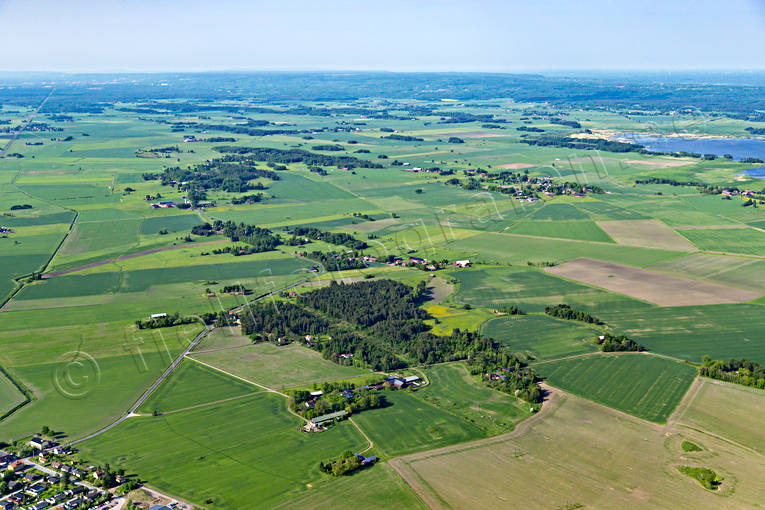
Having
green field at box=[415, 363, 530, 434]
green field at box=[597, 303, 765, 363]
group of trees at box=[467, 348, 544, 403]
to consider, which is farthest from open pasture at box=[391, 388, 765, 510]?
green field at box=[597, 303, 765, 363]

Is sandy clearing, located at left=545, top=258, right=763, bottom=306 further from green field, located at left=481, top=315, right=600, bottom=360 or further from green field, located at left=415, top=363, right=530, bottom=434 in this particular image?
green field, located at left=415, top=363, right=530, bottom=434

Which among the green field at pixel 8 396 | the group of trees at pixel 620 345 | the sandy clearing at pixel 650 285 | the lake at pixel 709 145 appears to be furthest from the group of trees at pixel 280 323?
the lake at pixel 709 145

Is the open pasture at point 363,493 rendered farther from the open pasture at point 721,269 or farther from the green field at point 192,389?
the open pasture at point 721,269

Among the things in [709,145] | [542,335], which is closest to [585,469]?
[542,335]

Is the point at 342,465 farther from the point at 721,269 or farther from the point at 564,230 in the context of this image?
the point at 564,230

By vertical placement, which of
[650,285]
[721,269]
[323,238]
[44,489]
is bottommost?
[44,489]

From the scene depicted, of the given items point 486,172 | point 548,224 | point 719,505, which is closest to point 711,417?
point 719,505

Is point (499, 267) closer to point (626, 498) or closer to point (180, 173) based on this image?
point (626, 498)
